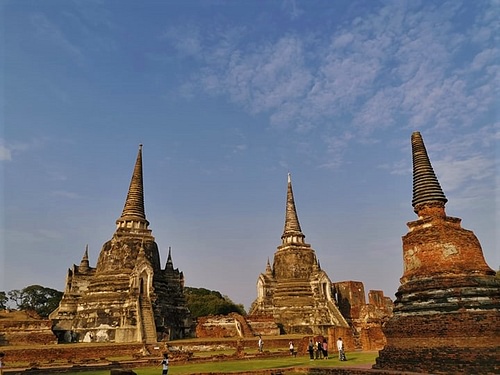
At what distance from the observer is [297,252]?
3941 cm

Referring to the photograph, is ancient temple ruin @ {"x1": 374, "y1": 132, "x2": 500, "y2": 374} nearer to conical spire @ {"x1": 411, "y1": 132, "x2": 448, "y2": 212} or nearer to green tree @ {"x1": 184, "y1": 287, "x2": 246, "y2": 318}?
conical spire @ {"x1": 411, "y1": 132, "x2": 448, "y2": 212}

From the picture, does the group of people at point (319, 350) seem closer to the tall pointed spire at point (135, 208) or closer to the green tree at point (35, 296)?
the tall pointed spire at point (135, 208)

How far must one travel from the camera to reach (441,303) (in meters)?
11.7

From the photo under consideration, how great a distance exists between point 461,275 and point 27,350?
1911 centimetres

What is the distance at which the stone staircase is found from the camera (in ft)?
85.1

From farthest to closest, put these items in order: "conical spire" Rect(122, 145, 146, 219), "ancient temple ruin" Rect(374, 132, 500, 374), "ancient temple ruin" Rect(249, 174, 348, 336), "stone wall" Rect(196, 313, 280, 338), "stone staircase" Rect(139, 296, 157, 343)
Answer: "ancient temple ruin" Rect(249, 174, 348, 336)
"conical spire" Rect(122, 145, 146, 219)
"stone wall" Rect(196, 313, 280, 338)
"stone staircase" Rect(139, 296, 157, 343)
"ancient temple ruin" Rect(374, 132, 500, 374)

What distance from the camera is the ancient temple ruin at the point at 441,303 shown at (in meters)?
10.7

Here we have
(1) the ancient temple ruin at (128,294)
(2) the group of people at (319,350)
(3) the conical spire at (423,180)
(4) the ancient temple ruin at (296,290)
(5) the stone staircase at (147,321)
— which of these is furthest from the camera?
(4) the ancient temple ruin at (296,290)

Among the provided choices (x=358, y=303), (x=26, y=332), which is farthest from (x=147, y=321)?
(x=358, y=303)

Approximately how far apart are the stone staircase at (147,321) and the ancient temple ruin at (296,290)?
1206 cm

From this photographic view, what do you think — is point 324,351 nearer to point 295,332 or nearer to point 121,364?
point 121,364

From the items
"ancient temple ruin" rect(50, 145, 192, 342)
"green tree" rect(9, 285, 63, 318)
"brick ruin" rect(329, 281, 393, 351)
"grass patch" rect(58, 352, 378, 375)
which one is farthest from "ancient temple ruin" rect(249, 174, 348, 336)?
"green tree" rect(9, 285, 63, 318)

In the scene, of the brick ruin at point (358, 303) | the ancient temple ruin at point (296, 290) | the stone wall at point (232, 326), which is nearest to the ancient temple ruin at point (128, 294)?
the stone wall at point (232, 326)

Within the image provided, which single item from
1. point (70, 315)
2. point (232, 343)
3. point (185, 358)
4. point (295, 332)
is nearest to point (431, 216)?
point (185, 358)
